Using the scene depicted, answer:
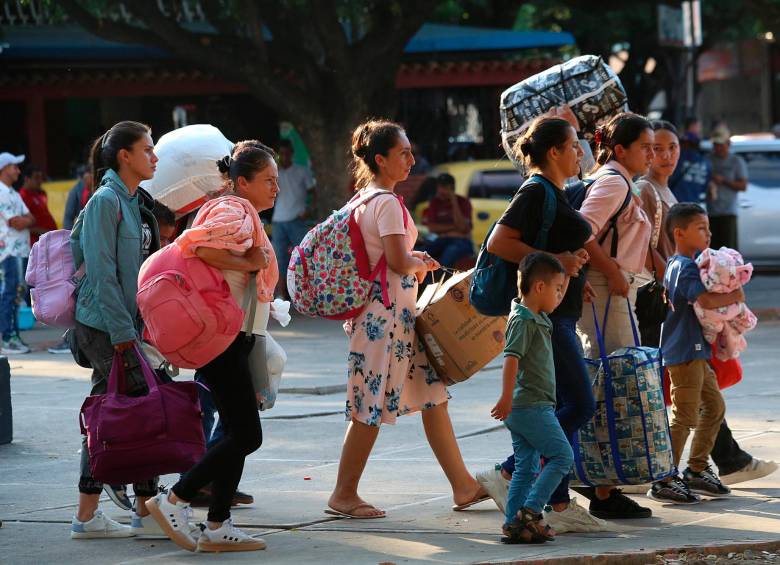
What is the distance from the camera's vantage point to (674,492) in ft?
22.8

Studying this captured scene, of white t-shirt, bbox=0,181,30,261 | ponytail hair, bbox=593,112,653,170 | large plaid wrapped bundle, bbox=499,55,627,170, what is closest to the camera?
ponytail hair, bbox=593,112,653,170

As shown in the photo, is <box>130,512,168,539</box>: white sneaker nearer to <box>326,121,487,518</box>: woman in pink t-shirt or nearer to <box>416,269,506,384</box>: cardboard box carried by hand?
<box>326,121,487,518</box>: woman in pink t-shirt

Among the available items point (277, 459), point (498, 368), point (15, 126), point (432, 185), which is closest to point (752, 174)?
point (432, 185)

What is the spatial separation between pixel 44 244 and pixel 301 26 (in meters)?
12.1

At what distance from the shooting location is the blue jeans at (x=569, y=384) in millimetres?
6250

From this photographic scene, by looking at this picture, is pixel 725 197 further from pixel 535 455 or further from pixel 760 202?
pixel 535 455

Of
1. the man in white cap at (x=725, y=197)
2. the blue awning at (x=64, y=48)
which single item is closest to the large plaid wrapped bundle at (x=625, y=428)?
the man in white cap at (x=725, y=197)

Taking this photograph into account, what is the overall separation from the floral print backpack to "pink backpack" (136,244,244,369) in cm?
65

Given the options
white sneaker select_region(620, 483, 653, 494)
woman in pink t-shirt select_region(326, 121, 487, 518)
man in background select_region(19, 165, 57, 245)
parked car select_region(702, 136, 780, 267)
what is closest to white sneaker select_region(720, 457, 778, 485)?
white sneaker select_region(620, 483, 653, 494)

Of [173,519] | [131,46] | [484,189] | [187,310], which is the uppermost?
[131,46]

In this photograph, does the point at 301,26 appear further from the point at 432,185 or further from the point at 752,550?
the point at 752,550

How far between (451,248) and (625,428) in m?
10.5

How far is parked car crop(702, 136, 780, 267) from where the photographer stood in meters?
19.8

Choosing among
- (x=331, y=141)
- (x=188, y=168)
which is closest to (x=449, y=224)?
(x=331, y=141)
